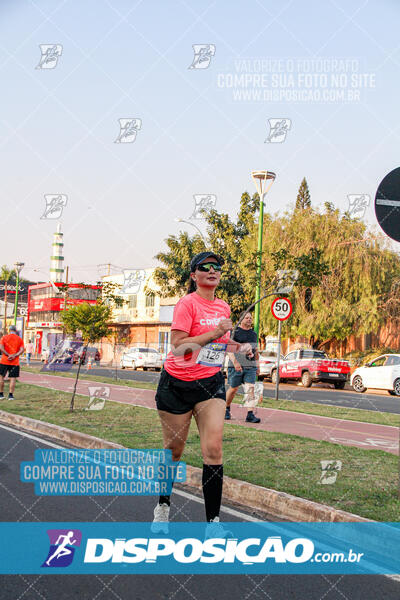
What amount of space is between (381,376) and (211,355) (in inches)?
800

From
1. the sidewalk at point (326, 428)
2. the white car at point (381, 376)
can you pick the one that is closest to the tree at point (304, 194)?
the white car at point (381, 376)

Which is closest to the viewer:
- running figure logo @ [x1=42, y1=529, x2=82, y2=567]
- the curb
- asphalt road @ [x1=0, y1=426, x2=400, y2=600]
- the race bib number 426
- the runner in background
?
asphalt road @ [x1=0, y1=426, x2=400, y2=600]

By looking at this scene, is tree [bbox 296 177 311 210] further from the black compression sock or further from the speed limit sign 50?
the black compression sock

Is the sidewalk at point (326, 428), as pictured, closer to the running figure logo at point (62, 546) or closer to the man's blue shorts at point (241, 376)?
the man's blue shorts at point (241, 376)

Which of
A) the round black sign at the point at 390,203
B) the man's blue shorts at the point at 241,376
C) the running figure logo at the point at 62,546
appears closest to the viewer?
the running figure logo at the point at 62,546

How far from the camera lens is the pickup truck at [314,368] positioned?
2650 cm

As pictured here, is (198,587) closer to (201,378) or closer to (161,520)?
(161,520)

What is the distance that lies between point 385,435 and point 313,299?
21.3 metres

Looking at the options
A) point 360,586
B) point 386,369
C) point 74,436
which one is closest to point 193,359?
point 360,586

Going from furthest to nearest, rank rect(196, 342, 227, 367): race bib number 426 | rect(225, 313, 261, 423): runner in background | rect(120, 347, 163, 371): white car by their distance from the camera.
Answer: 1. rect(120, 347, 163, 371): white car
2. rect(225, 313, 261, 423): runner in background
3. rect(196, 342, 227, 367): race bib number 426

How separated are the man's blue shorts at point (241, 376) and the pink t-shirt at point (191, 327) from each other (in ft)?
20.7

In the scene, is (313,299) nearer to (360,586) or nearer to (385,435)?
(385,435)

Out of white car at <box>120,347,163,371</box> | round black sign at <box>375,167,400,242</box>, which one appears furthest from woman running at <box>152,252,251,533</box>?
white car at <box>120,347,163,371</box>

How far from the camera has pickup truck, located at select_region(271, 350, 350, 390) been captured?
86.9 ft
